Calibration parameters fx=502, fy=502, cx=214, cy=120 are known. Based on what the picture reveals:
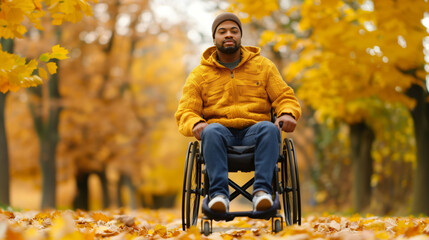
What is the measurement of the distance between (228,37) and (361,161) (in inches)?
305

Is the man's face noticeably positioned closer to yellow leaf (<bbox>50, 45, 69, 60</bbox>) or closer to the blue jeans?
the blue jeans

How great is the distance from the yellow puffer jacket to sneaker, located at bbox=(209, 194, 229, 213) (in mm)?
628

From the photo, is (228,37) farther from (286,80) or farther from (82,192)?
(82,192)

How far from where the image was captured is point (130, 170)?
14359 mm

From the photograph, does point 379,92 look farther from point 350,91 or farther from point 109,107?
point 109,107

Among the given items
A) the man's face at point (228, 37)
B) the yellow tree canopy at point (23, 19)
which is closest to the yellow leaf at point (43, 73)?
the yellow tree canopy at point (23, 19)

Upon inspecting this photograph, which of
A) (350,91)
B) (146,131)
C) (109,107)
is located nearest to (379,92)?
(350,91)

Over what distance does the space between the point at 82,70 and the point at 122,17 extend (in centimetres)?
193

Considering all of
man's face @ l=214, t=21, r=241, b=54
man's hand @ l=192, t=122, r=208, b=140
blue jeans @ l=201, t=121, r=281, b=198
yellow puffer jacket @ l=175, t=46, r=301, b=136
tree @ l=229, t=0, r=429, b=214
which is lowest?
blue jeans @ l=201, t=121, r=281, b=198

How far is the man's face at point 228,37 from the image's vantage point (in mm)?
3773

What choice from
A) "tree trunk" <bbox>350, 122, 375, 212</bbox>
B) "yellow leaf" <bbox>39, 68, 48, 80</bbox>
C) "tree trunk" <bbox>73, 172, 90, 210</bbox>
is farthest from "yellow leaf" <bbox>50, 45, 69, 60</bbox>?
"tree trunk" <bbox>73, 172, 90, 210</bbox>

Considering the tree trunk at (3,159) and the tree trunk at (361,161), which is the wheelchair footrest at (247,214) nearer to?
the tree trunk at (3,159)

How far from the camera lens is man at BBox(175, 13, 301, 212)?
340cm

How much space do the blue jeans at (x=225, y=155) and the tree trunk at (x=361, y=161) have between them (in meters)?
7.59
